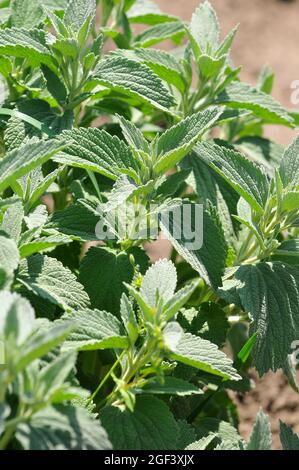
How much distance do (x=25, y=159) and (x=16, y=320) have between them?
38 centimetres

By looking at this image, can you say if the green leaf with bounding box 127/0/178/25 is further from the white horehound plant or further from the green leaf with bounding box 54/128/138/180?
the green leaf with bounding box 54/128/138/180

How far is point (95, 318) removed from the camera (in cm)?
165

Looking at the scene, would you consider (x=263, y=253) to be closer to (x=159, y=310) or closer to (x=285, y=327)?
(x=285, y=327)

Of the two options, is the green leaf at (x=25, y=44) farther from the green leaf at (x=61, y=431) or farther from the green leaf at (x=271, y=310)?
the green leaf at (x=61, y=431)

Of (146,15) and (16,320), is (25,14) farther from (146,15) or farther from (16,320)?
(16,320)

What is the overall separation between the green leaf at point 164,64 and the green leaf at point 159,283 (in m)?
0.67

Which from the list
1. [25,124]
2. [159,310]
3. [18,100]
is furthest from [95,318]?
[18,100]

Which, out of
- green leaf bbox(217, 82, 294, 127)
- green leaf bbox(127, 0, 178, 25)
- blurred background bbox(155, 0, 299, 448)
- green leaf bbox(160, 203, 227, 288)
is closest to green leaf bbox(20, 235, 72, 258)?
green leaf bbox(160, 203, 227, 288)

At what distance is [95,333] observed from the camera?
5.31 ft

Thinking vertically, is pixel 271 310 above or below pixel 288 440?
above

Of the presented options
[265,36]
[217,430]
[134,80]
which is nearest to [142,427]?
[217,430]

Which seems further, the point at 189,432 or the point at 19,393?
the point at 189,432

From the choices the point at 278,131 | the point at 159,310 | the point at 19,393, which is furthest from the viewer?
the point at 278,131

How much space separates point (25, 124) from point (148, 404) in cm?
80
